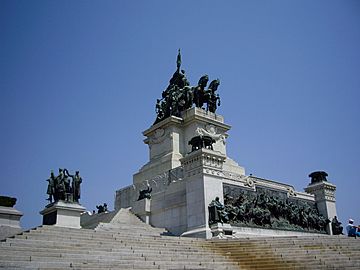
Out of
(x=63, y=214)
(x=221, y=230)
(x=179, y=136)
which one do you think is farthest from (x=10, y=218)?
(x=179, y=136)

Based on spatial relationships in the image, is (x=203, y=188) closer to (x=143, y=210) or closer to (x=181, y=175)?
(x=181, y=175)

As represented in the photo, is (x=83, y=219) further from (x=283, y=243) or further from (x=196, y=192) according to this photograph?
(x=283, y=243)

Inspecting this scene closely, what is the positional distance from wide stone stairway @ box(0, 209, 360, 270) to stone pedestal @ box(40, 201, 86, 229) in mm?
8955

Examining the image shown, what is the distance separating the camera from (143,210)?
87.7 feet

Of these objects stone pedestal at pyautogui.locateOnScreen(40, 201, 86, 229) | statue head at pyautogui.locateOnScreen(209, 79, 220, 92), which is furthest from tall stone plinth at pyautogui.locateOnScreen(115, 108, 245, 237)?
stone pedestal at pyautogui.locateOnScreen(40, 201, 86, 229)

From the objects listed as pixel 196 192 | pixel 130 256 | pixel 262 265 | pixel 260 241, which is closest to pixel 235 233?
pixel 196 192

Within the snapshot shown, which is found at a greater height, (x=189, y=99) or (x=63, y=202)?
(x=189, y=99)

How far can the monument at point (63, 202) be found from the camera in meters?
24.2

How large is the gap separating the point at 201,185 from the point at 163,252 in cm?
807

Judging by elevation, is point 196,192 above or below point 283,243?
above

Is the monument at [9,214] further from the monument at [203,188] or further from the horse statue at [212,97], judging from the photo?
the horse statue at [212,97]

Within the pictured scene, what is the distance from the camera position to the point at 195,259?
559 inches

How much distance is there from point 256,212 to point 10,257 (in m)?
16.9

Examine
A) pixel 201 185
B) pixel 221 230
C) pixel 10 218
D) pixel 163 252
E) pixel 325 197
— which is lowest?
pixel 163 252
